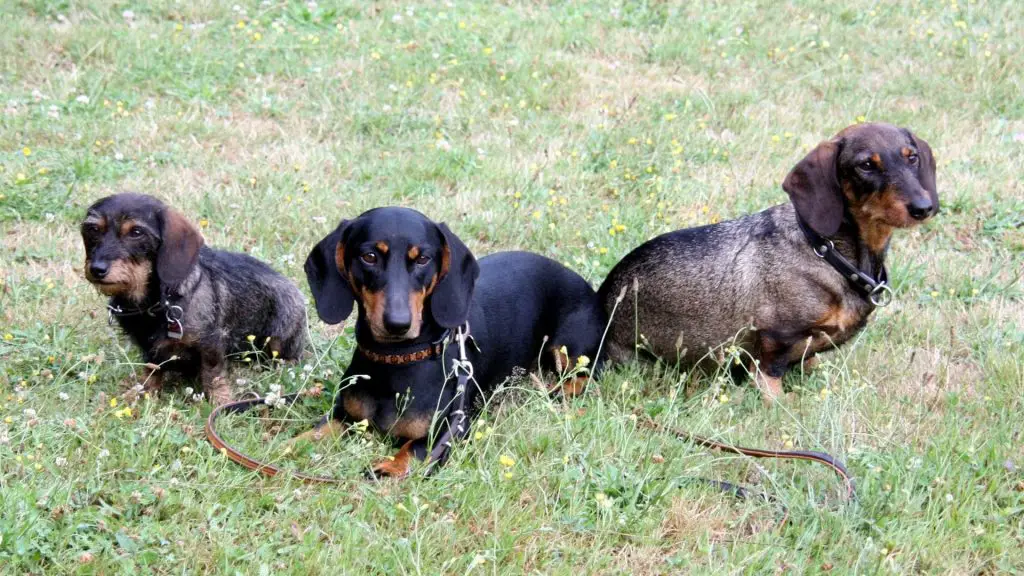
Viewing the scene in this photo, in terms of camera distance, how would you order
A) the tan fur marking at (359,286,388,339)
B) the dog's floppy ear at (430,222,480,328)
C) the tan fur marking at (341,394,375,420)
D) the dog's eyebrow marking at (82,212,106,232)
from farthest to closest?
the dog's eyebrow marking at (82,212,106,232), the tan fur marking at (341,394,375,420), the dog's floppy ear at (430,222,480,328), the tan fur marking at (359,286,388,339)

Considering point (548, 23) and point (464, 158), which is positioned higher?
A: point (548, 23)

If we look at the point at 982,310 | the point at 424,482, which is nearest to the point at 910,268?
the point at 982,310

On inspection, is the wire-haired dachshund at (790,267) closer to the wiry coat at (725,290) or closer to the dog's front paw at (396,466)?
the wiry coat at (725,290)

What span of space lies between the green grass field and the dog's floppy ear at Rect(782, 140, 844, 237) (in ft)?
2.62

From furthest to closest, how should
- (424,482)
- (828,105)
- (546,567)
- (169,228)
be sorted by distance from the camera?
(828,105)
(169,228)
(424,482)
(546,567)

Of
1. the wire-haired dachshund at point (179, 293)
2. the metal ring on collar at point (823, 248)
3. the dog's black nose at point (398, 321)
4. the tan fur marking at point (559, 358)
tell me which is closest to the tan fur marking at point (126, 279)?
the wire-haired dachshund at point (179, 293)

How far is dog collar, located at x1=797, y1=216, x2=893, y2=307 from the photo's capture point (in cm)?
483

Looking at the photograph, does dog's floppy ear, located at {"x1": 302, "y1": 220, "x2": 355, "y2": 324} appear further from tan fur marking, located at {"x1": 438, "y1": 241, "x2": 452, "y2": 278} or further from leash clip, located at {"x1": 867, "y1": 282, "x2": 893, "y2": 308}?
leash clip, located at {"x1": 867, "y1": 282, "x2": 893, "y2": 308}

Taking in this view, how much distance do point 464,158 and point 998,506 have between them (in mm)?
4582

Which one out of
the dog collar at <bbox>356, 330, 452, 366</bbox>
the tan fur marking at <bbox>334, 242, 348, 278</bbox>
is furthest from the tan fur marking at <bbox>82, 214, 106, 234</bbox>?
the dog collar at <bbox>356, 330, 452, 366</bbox>

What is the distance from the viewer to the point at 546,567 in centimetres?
351

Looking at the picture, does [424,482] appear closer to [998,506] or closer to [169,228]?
[169,228]

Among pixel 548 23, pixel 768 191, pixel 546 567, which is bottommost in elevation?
pixel 546 567

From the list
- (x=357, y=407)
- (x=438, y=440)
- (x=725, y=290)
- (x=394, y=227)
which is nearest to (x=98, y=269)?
(x=357, y=407)
